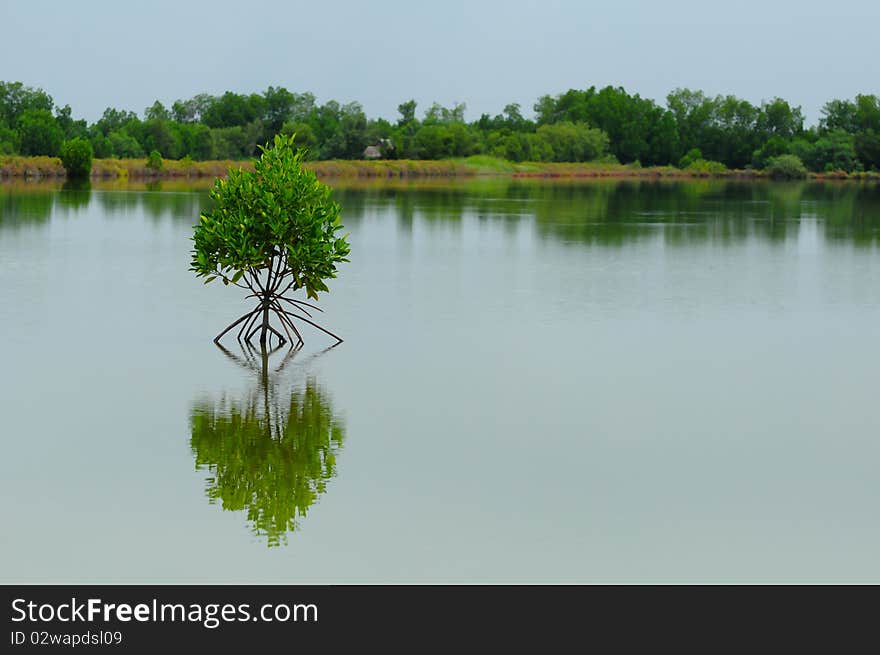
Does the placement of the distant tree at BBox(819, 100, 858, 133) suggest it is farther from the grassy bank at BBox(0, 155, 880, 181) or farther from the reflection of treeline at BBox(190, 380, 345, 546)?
the reflection of treeline at BBox(190, 380, 345, 546)

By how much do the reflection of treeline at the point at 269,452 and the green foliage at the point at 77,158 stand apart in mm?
67987

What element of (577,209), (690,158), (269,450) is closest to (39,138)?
Result: (577,209)

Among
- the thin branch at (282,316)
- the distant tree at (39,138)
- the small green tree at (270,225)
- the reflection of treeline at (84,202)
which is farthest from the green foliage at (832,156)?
the small green tree at (270,225)

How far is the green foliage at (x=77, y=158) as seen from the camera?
78750 mm

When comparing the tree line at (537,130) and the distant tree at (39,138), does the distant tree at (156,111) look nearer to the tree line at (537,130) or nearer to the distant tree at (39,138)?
the tree line at (537,130)

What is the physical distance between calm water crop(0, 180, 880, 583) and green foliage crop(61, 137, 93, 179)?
5388 centimetres

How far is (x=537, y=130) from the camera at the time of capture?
13012 centimetres

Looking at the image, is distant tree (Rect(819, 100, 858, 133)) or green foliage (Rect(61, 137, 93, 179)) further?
distant tree (Rect(819, 100, 858, 133))

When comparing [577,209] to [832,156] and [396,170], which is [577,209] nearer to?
[396,170]

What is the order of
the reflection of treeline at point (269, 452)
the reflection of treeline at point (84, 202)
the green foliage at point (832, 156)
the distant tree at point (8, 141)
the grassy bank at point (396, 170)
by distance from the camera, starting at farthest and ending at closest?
1. the green foliage at point (832, 156)
2. the distant tree at point (8, 141)
3. the grassy bank at point (396, 170)
4. the reflection of treeline at point (84, 202)
5. the reflection of treeline at point (269, 452)

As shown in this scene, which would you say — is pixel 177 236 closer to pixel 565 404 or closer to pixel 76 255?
pixel 76 255

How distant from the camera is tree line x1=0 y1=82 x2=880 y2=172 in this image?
112625 mm

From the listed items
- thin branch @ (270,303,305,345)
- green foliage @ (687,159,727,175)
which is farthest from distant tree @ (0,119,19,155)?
thin branch @ (270,303,305,345)

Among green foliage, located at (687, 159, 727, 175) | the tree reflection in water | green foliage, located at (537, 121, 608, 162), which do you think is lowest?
the tree reflection in water
